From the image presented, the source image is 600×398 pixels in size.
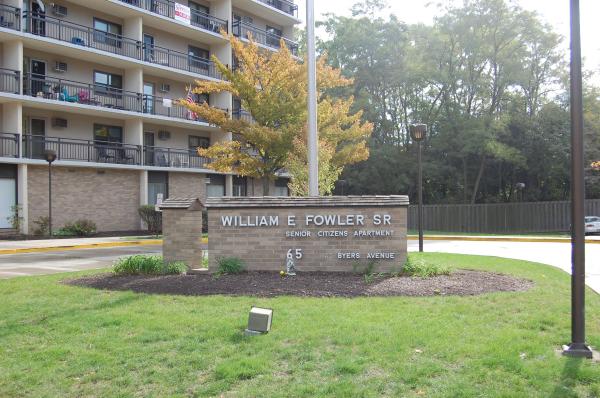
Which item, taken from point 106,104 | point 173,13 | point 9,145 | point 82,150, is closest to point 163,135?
point 106,104

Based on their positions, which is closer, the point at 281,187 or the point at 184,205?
the point at 184,205

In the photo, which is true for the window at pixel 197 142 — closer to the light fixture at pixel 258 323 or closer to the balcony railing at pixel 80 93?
the balcony railing at pixel 80 93

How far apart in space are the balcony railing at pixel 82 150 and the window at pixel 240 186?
8478mm

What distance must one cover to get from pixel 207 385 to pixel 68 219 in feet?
83.9

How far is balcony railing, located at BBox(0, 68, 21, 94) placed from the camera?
2556 centimetres

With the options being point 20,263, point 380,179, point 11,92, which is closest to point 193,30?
point 11,92

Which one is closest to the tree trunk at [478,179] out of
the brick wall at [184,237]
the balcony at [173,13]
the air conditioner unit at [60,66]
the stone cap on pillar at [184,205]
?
the balcony at [173,13]

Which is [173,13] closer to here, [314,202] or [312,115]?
[312,115]

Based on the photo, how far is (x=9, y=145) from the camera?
25703mm

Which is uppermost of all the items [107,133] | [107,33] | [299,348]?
[107,33]

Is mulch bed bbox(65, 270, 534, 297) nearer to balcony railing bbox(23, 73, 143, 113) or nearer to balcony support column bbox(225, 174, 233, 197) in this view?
balcony railing bbox(23, 73, 143, 113)

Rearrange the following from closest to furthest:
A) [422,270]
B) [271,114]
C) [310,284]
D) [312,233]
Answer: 1. [310,284]
2. [422,270]
3. [312,233]
4. [271,114]

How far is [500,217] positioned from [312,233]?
34890 millimetres

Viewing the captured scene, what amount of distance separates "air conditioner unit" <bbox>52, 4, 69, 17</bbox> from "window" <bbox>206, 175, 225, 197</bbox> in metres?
12.6
